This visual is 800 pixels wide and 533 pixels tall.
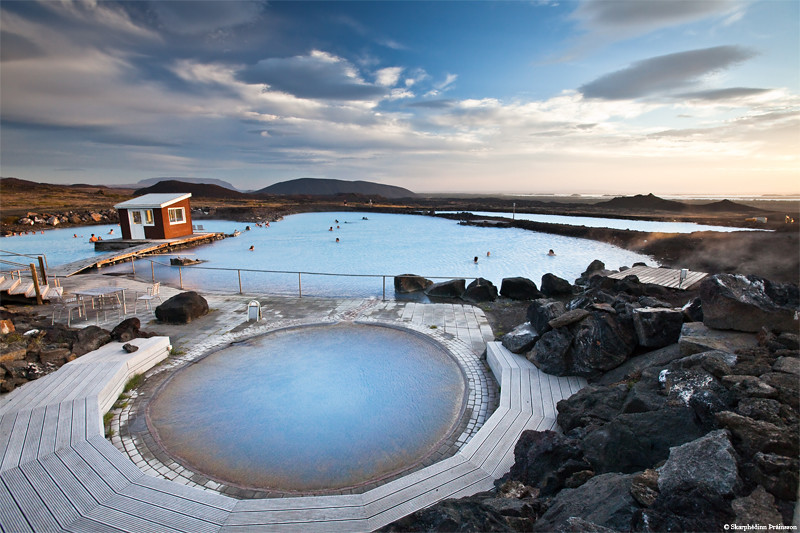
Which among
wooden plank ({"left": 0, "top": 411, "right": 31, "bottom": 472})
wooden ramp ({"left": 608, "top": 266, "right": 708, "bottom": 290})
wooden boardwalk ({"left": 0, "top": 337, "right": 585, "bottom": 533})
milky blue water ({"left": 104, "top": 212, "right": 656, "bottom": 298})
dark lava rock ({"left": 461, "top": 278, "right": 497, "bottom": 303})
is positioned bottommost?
milky blue water ({"left": 104, "top": 212, "right": 656, "bottom": 298})

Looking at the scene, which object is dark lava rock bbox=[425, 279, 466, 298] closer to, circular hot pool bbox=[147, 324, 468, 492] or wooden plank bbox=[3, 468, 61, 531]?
circular hot pool bbox=[147, 324, 468, 492]

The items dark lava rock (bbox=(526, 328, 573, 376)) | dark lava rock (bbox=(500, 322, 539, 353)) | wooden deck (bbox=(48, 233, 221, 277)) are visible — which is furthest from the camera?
wooden deck (bbox=(48, 233, 221, 277))

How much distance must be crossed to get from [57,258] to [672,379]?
2571 centimetres

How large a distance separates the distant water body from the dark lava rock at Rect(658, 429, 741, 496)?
1091cm

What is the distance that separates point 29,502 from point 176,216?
2488 centimetres

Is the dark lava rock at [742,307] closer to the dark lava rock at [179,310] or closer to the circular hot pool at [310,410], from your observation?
the circular hot pool at [310,410]

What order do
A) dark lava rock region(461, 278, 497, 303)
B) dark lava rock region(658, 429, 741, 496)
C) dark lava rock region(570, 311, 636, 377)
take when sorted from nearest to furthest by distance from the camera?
dark lava rock region(658, 429, 741, 496), dark lava rock region(570, 311, 636, 377), dark lava rock region(461, 278, 497, 303)

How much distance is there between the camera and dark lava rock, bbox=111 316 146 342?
654 cm

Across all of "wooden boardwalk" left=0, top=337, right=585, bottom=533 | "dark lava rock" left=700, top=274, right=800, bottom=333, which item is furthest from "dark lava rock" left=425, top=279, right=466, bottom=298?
"dark lava rock" left=700, top=274, right=800, bottom=333

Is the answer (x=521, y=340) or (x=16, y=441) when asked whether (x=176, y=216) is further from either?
(x=521, y=340)

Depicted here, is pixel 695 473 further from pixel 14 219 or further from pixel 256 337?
pixel 14 219

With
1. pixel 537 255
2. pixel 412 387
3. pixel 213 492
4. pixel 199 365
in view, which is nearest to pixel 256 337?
pixel 199 365

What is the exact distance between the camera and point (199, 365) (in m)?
6.39

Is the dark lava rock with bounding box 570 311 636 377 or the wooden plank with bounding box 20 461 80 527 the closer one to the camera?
the wooden plank with bounding box 20 461 80 527
